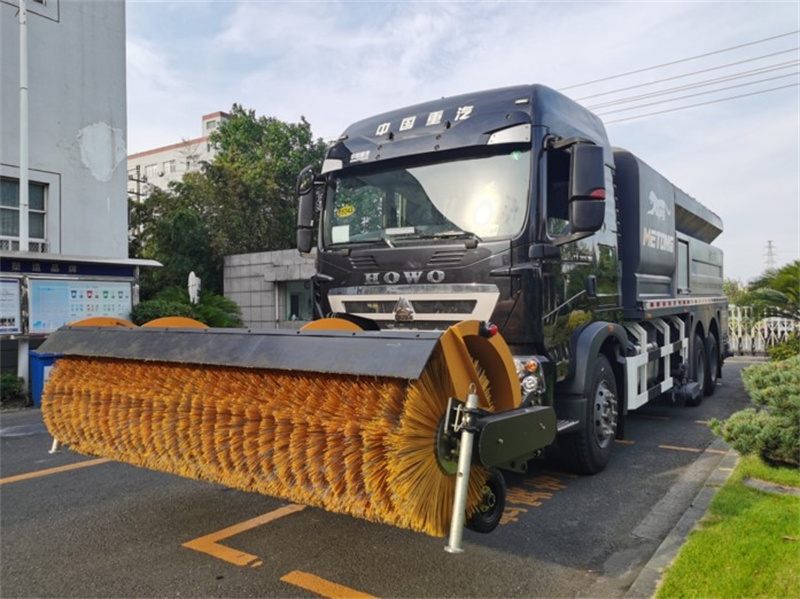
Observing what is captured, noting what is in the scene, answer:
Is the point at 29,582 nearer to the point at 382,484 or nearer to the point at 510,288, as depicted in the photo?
the point at 382,484

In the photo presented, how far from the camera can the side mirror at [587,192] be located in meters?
4.30

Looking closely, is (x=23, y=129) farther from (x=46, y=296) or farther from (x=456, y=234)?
(x=456, y=234)

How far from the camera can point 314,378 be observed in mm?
3029

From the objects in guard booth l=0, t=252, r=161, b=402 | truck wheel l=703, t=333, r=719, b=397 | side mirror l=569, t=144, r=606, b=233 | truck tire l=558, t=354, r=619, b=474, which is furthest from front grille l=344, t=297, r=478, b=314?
truck wheel l=703, t=333, r=719, b=397

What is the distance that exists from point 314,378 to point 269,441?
0.43m

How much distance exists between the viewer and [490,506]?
9.90ft

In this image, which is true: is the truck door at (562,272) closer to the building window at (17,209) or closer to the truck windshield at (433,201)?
the truck windshield at (433,201)

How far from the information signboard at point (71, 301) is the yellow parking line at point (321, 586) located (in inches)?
330

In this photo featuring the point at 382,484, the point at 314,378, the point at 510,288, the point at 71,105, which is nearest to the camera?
the point at 382,484

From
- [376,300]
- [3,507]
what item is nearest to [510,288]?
[376,300]

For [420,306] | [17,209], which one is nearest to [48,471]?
[420,306]

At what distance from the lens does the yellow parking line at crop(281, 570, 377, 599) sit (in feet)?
10.2

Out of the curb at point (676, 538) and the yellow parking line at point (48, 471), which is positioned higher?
the curb at point (676, 538)

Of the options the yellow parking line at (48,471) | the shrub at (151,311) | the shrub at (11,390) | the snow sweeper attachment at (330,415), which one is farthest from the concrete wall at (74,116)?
the snow sweeper attachment at (330,415)
